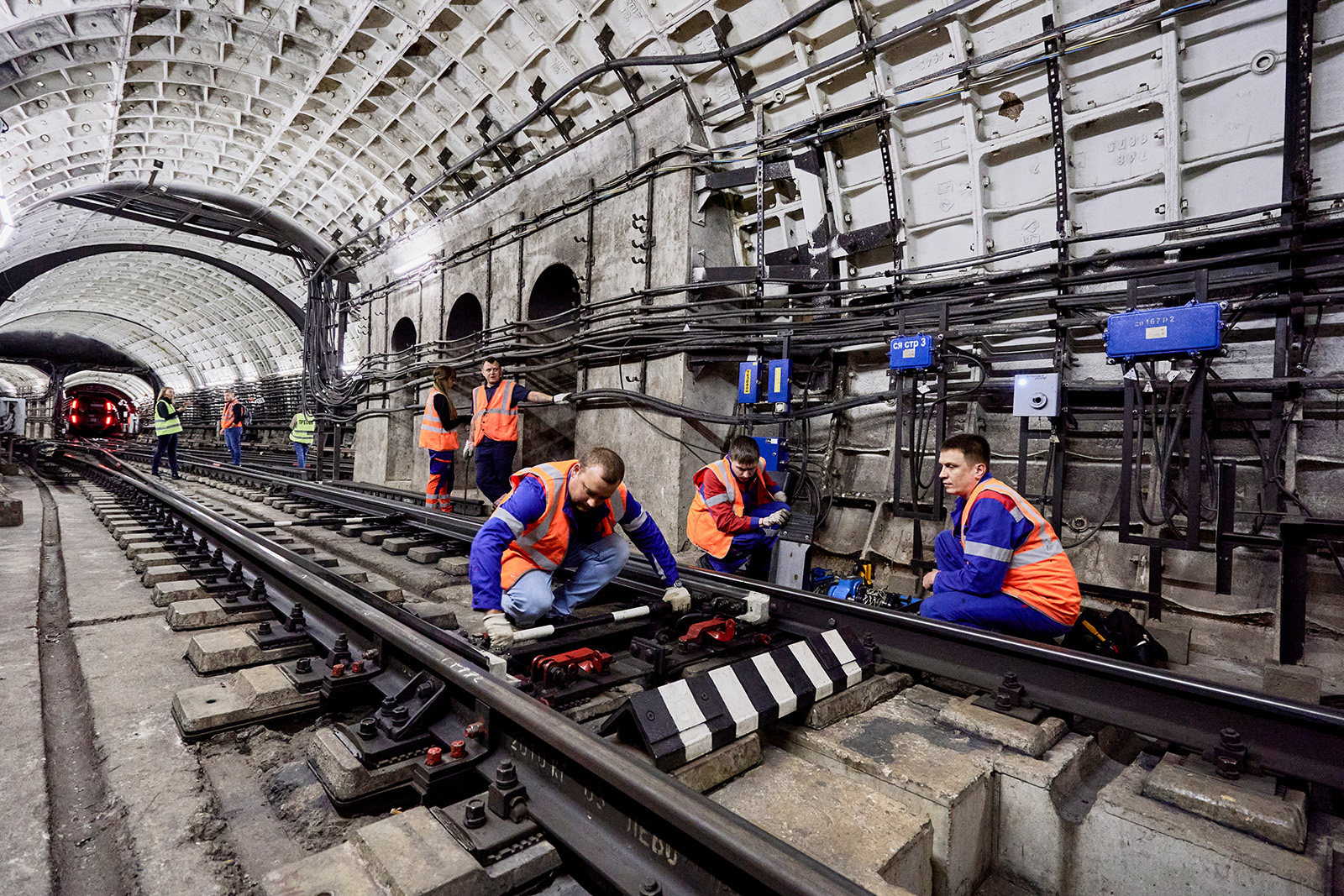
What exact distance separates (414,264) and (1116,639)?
13.0m

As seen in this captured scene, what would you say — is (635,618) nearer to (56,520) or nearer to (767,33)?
(767,33)

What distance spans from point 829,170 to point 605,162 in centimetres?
326

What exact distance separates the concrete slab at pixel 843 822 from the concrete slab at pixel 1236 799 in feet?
2.87

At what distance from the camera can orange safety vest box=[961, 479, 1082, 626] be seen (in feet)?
11.0

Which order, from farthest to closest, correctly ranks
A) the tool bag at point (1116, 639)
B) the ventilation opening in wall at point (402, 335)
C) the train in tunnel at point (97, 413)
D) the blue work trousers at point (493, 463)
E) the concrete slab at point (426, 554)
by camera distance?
the train in tunnel at point (97, 413), the ventilation opening in wall at point (402, 335), the blue work trousers at point (493, 463), the concrete slab at point (426, 554), the tool bag at point (1116, 639)

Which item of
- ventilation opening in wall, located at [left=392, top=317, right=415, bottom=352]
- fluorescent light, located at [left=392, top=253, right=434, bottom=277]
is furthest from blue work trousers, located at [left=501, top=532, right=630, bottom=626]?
ventilation opening in wall, located at [left=392, top=317, right=415, bottom=352]

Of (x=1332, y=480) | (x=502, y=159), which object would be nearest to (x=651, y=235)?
(x=502, y=159)

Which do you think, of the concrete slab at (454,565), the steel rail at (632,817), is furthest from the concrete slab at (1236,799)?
the concrete slab at (454,565)

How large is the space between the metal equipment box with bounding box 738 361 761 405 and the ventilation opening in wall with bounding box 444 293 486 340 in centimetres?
679

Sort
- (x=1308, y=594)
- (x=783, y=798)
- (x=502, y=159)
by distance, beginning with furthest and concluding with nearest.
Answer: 1. (x=502, y=159)
2. (x=1308, y=594)
3. (x=783, y=798)

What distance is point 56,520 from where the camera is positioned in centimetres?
730

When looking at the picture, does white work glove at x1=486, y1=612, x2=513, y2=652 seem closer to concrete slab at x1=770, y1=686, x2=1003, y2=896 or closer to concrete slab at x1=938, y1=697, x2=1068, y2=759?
concrete slab at x1=770, y1=686, x2=1003, y2=896

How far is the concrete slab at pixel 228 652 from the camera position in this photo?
9.44 feet

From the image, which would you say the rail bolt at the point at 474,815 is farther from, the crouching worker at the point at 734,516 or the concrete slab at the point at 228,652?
the crouching worker at the point at 734,516
